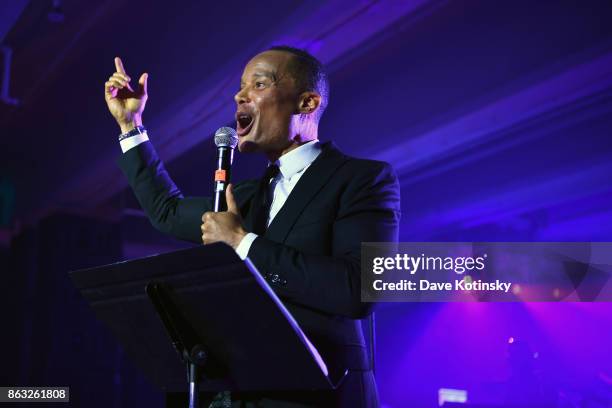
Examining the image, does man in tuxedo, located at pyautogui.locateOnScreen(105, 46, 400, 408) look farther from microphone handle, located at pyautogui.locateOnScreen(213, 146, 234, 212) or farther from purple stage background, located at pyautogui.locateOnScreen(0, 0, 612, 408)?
purple stage background, located at pyautogui.locateOnScreen(0, 0, 612, 408)

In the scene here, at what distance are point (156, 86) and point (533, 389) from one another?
3472mm

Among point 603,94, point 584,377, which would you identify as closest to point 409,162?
point 603,94

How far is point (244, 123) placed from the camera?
1.73m

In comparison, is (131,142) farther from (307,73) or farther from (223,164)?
(307,73)

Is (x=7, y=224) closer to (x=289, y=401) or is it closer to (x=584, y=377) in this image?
(x=584, y=377)

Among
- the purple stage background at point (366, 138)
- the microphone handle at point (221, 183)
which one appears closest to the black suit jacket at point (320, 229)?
the microphone handle at point (221, 183)

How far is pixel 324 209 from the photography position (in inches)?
58.9

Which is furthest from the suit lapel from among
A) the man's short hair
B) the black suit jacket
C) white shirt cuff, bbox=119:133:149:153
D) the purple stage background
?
the purple stage background

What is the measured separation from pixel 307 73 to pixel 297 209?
0.46 metres

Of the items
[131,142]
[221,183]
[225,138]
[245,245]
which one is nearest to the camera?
[245,245]

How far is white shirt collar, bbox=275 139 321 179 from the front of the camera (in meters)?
1.66

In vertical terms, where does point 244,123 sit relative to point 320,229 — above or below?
above

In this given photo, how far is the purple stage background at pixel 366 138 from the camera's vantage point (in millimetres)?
3824

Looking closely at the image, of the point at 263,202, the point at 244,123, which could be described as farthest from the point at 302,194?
the point at 244,123
